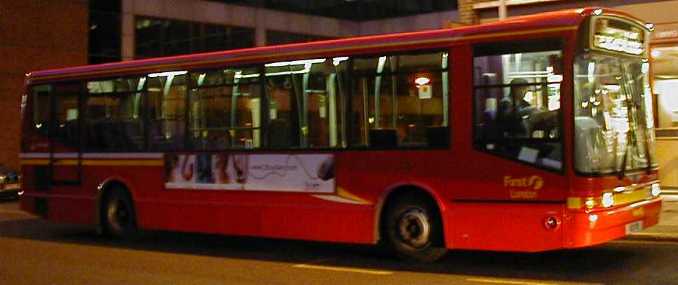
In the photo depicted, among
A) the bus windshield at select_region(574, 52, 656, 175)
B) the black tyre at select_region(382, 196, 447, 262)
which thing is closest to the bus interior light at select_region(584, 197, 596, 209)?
the bus windshield at select_region(574, 52, 656, 175)

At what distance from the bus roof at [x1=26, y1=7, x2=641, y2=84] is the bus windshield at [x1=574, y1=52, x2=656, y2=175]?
547 mm

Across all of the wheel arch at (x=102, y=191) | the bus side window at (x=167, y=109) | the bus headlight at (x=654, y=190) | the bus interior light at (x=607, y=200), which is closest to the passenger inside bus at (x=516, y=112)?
the bus interior light at (x=607, y=200)

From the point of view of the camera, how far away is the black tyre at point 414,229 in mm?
10125

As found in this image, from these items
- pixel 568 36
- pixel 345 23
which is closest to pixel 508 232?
pixel 568 36

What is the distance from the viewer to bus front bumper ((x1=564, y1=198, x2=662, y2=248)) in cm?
881

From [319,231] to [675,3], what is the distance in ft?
28.3

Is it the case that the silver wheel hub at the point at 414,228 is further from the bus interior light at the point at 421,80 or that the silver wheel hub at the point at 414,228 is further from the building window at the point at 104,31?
the building window at the point at 104,31

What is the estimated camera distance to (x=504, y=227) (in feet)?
30.7

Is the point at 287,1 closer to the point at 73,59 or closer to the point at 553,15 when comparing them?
the point at 73,59

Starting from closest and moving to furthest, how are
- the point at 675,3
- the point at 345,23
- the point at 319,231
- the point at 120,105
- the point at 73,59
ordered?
the point at 319,231 → the point at 120,105 → the point at 675,3 → the point at 73,59 → the point at 345,23

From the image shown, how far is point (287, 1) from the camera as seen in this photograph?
127ft

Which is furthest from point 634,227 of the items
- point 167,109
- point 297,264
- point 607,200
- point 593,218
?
point 167,109

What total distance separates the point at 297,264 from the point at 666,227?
5.92 meters

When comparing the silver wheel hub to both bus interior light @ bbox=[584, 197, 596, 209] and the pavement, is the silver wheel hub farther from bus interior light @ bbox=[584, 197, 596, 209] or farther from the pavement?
the pavement
